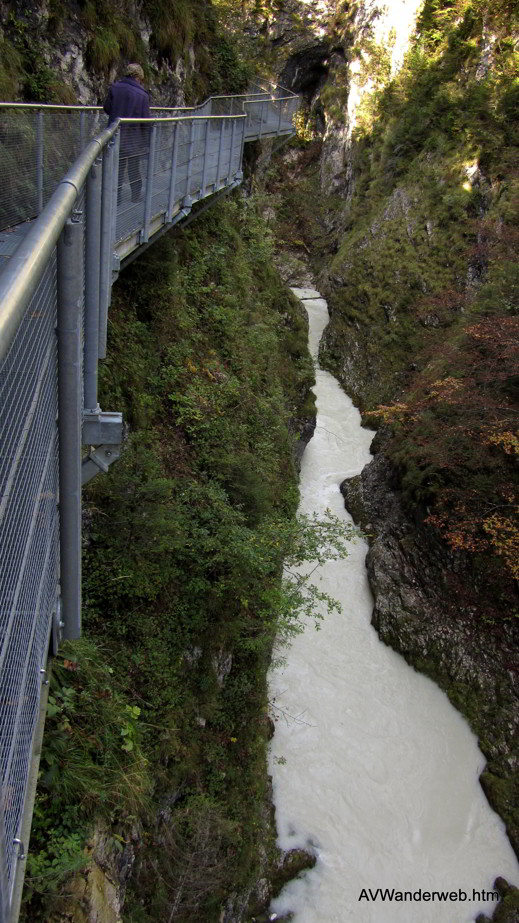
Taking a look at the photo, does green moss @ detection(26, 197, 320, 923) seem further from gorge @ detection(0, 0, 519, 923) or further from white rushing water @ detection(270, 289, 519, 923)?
white rushing water @ detection(270, 289, 519, 923)

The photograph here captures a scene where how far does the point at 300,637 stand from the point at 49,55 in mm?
11158

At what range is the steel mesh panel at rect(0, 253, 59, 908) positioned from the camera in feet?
5.05

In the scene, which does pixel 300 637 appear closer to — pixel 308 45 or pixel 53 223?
pixel 53 223

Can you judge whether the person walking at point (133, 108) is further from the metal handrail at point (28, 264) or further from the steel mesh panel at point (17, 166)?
the metal handrail at point (28, 264)

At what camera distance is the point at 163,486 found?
A: 6031 millimetres

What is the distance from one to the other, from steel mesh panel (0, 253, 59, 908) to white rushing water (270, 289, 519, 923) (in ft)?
28.6

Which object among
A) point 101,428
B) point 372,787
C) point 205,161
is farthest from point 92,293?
point 372,787

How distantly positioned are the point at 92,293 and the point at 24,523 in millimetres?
1849

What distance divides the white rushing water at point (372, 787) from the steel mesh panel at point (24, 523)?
8.72 meters

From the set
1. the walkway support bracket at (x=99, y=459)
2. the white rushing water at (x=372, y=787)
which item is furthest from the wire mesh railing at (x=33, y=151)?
the white rushing water at (x=372, y=787)

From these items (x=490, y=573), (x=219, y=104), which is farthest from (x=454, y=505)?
(x=219, y=104)

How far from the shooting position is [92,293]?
321cm

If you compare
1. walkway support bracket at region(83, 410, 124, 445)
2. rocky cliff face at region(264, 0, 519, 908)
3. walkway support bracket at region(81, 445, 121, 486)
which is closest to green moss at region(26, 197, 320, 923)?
walkway support bracket at region(81, 445, 121, 486)

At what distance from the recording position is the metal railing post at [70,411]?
204cm
